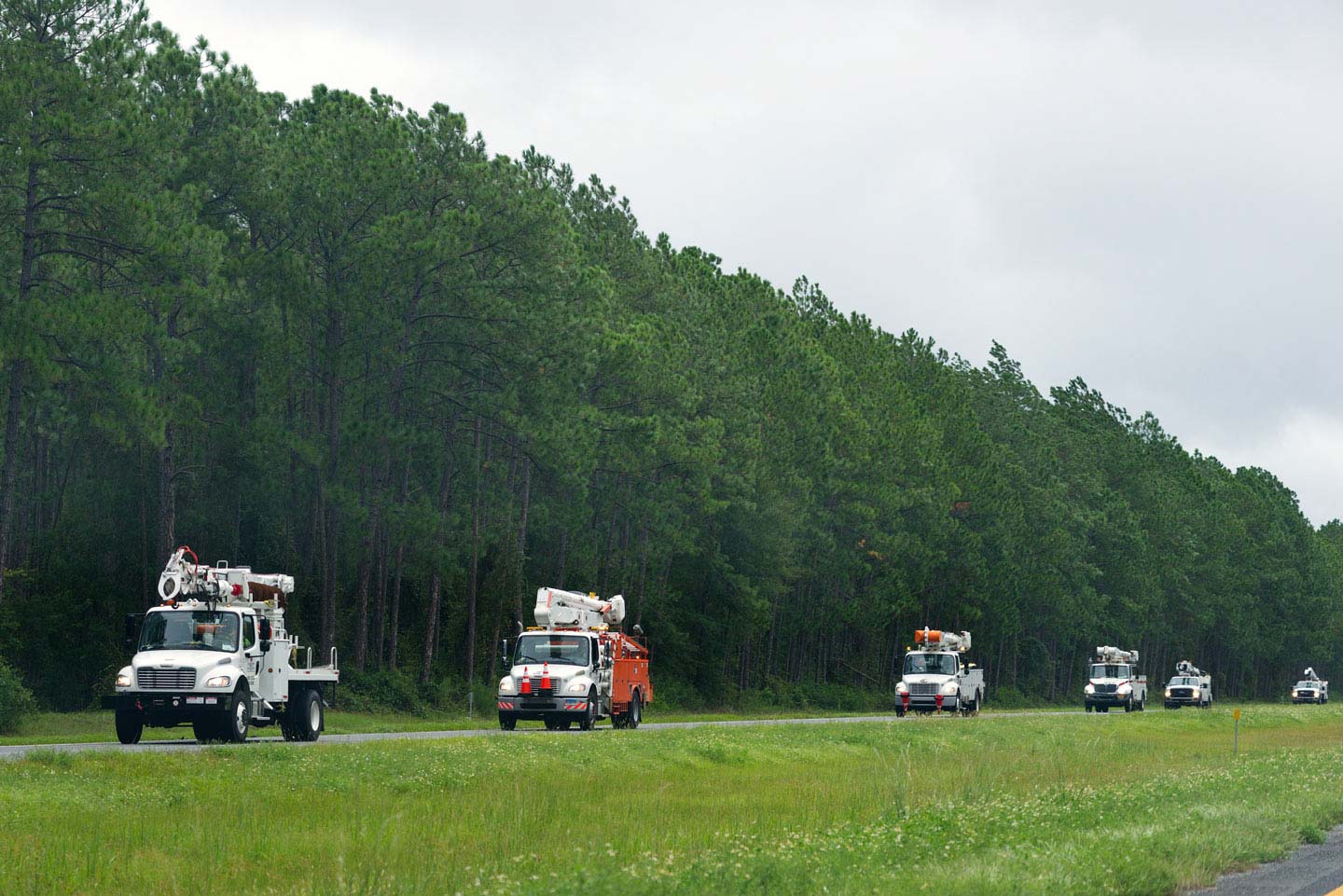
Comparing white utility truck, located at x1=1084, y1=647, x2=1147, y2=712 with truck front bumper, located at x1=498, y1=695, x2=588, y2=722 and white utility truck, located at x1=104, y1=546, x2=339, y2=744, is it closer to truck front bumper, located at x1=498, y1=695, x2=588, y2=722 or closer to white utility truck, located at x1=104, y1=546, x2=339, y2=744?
truck front bumper, located at x1=498, y1=695, x2=588, y2=722

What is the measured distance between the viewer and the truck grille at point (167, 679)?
93.4 ft

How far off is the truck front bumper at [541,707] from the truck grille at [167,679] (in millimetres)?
10643

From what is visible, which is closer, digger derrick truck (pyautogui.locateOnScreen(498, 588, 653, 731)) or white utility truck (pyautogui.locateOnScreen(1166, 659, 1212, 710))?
digger derrick truck (pyautogui.locateOnScreen(498, 588, 653, 731))

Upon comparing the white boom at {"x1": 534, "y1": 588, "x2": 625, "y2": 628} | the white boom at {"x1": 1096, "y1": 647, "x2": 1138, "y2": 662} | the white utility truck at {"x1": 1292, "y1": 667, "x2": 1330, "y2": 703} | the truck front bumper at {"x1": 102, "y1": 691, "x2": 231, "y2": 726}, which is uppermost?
the white boom at {"x1": 534, "y1": 588, "x2": 625, "y2": 628}

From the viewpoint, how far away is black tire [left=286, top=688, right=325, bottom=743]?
31.6m

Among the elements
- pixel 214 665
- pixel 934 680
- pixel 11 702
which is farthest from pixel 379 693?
pixel 934 680

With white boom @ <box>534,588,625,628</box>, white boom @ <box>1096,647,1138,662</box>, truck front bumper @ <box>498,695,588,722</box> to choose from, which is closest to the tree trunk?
truck front bumper @ <box>498,695,588,722</box>

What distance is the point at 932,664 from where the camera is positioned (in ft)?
189

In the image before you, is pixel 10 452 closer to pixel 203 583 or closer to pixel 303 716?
pixel 203 583

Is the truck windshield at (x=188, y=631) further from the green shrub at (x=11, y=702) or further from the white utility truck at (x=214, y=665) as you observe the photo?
the green shrub at (x=11, y=702)

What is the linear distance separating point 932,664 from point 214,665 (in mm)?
33962

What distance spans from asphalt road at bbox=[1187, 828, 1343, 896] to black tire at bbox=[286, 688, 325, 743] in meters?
20.7

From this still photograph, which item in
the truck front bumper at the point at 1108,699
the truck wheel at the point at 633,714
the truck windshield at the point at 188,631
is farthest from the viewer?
the truck front bumper at the point at 1108,699

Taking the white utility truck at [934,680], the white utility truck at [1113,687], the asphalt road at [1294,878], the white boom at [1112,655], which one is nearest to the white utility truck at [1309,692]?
the white boom at [1112,655]
